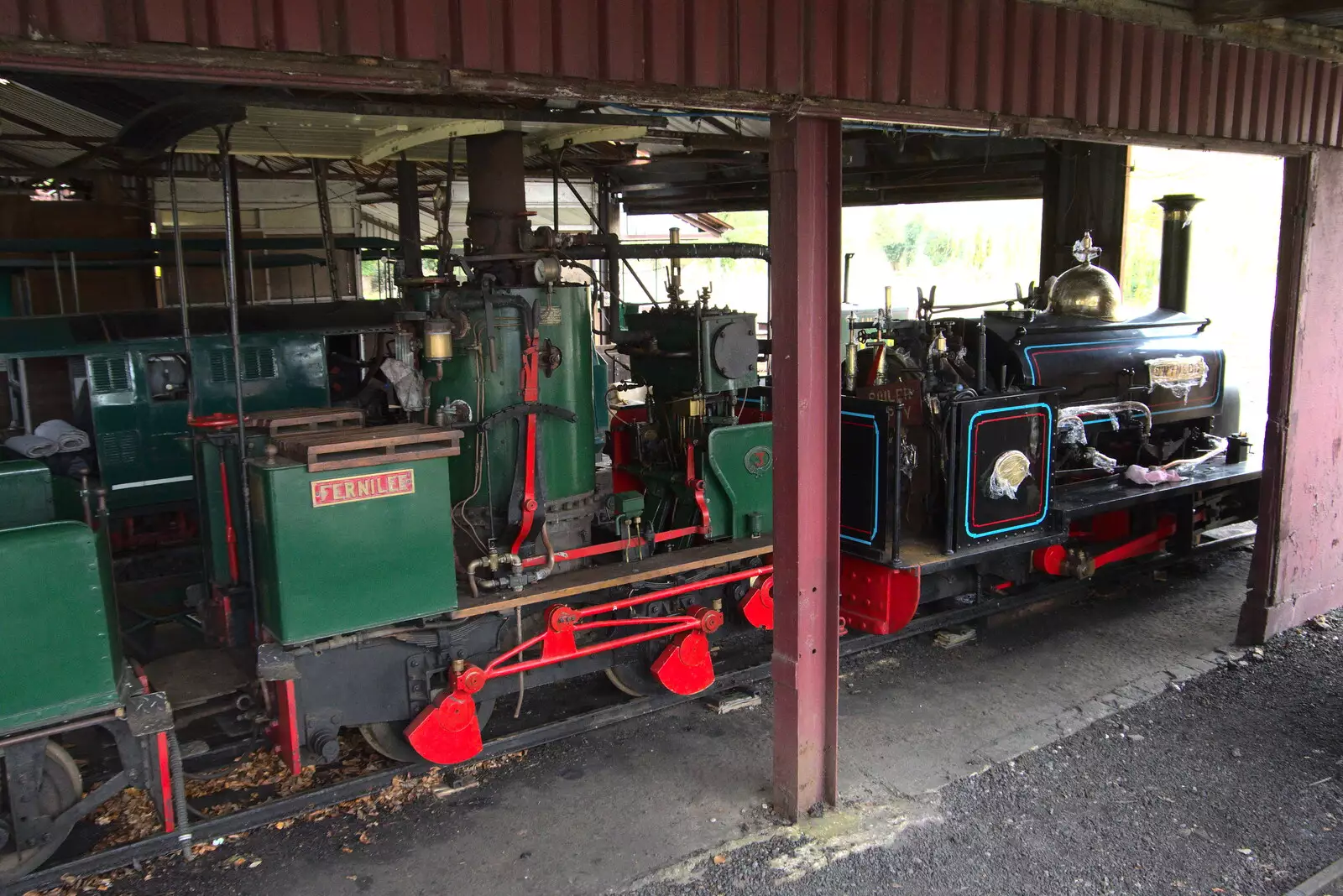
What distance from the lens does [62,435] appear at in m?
7.27

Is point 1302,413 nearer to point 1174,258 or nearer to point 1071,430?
point 1071,430

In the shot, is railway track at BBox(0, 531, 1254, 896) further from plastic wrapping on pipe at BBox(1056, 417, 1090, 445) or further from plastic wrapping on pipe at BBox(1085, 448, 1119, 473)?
plastic wrapping on pipe at BBox(1056, 417, 1090, 445)

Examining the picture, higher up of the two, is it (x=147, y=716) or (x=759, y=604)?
(x=147, y=716)

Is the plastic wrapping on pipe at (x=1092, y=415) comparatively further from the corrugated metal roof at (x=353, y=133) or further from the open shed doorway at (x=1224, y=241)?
the open shed doorway at (x=1224, y=241)

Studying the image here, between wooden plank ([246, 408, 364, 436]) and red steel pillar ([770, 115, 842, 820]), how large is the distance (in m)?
2.18

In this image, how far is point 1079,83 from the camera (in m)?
4.75

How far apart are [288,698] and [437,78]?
108 inches

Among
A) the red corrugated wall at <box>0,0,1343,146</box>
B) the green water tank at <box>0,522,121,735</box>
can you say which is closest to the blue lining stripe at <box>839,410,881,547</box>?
the red corrugated wall at <box>0,0,1343,146</box>

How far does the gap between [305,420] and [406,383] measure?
52 cm

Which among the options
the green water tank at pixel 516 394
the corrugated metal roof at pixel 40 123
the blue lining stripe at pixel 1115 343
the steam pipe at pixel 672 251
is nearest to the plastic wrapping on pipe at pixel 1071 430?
the blue lining stripe at pixel 1115 343

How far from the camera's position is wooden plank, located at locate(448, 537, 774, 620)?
15.4 ft

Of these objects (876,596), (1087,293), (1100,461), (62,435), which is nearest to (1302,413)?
(1100,461)

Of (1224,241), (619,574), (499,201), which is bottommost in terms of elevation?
(619,574)

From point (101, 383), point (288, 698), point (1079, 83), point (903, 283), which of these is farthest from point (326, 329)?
point (903, 283)
